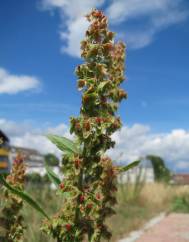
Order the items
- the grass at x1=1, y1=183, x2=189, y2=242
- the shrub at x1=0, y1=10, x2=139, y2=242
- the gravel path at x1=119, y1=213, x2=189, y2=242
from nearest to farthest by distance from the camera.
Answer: the shrub at x1=0, y1=10, x2=139, y2=242 → the grass at x1=1, y1=183, x2=189, y2=242 → the gravel path at x1=119, y1=213, x2=189, y2=242

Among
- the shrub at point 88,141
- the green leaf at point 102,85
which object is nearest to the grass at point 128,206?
the shrub at point 88,141

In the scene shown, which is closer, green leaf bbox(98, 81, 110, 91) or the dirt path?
green leaf bbox(98, 81, 110, 91)

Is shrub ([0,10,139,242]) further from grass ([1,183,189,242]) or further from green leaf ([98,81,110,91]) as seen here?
grass ([1,183,189,242])

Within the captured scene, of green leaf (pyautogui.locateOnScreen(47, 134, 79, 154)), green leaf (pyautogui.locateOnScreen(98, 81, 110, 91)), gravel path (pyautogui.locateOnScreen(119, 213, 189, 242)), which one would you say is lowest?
gravel path (pyautogui.locateOnScreen(119, 213, 189, 242))

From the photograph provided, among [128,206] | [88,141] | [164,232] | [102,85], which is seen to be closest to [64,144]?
[88,141]

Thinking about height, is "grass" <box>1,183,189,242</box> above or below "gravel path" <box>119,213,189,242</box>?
above

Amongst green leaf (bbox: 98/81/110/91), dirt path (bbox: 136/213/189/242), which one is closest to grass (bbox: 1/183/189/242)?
dirt path (bbox: 136/213/189/242)

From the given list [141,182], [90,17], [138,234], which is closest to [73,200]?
[90,17]

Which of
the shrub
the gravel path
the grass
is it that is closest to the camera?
the shrub

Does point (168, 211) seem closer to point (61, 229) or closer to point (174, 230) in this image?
point (174, 230)
